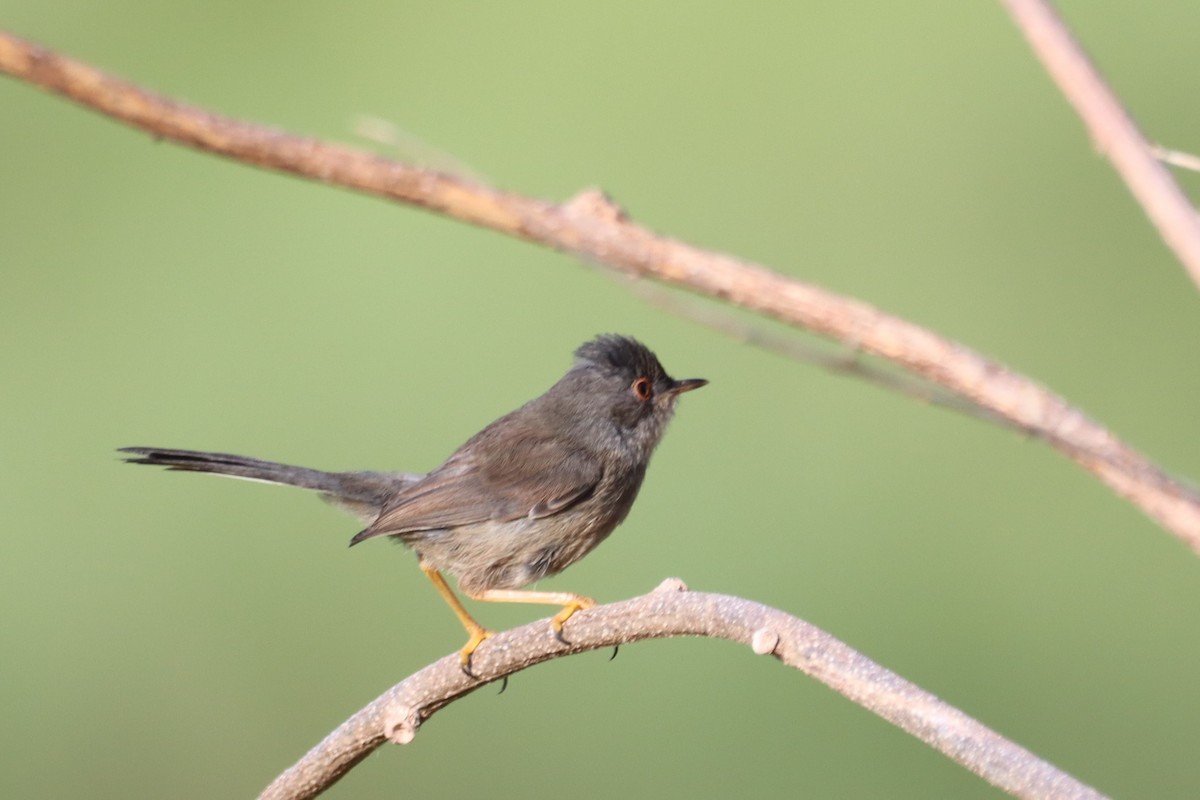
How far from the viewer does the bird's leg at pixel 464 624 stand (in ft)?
7.66

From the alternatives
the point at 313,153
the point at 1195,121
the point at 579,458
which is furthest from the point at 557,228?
the point at 1195,121

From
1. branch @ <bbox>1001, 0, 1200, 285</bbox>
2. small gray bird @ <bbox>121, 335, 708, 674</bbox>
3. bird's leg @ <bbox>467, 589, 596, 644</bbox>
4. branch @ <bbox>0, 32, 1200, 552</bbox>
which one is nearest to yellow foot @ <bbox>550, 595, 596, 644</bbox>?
bird's leg @ <bbox>467, 589, 596, 644</bbox>

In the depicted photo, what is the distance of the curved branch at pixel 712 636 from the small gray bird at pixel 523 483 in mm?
528

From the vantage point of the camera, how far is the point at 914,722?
1584 millimetres

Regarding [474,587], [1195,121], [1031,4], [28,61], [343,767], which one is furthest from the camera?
[1195,121]

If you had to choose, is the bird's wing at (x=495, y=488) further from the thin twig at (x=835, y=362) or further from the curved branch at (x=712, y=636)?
the thin twig at (x=835, y=362)

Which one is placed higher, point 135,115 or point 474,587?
point 135,115

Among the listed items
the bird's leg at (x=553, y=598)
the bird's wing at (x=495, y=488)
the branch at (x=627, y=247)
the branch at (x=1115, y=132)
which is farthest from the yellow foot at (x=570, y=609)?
the branch at (x=1115, y=132)

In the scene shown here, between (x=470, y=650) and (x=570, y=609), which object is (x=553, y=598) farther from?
(x=470, y=650)

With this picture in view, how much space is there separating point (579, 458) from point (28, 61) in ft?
5.35

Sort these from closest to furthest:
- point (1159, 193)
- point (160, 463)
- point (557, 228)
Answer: point (1159, 193) → point (557, 228) → point (160, 463)

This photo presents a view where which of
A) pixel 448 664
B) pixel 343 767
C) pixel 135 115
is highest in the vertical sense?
pixel 135 115

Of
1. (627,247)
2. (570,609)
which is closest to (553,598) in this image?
(570,609)

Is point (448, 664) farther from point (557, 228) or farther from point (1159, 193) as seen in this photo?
point (1159, 193)
